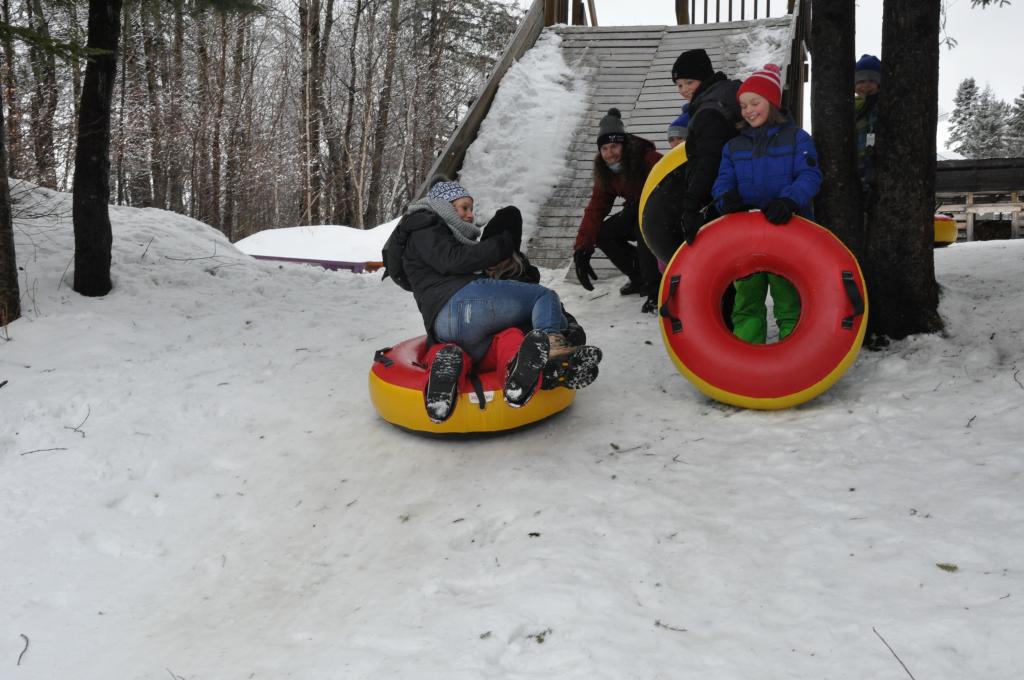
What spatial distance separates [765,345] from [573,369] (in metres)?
1.03

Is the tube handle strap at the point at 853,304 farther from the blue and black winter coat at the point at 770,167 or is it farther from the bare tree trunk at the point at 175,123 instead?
the bare tree trunk at the point at 175,123

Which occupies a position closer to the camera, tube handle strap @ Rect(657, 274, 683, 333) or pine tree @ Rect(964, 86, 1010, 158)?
tube handle strap @ Rect(657, 274, 683, 333)

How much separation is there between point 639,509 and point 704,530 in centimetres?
28

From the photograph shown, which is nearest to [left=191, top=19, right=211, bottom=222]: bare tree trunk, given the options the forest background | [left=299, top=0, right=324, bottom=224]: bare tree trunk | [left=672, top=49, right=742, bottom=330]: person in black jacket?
the forest background

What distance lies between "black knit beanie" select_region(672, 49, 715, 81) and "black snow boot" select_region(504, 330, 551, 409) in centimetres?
230

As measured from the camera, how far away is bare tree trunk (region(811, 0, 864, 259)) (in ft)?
14.3

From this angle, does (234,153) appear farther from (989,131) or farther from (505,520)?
(989,131)

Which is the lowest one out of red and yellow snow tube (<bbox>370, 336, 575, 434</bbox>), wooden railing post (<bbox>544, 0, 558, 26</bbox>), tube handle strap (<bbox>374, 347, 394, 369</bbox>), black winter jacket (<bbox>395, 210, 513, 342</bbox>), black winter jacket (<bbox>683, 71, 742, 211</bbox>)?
red and yellow snow tube (<bbox>370, 336, 575, 434</bbox>)

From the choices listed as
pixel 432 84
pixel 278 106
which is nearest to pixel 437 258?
pixel 432 84

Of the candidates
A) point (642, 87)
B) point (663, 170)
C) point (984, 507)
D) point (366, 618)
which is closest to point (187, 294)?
point (663, 170)

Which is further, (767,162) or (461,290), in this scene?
(767,162)

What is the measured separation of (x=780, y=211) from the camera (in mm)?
3771

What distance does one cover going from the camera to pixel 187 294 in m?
6.06

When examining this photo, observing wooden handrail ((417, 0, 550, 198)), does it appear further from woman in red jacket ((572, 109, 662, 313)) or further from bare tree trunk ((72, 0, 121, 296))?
bare tree trunk ((72, 0, 121, 296))
